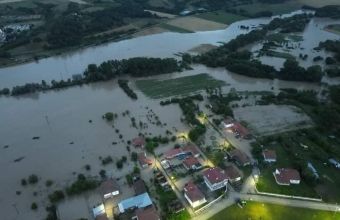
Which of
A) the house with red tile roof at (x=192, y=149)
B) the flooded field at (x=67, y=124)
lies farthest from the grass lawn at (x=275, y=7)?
the house with red tile roof at (x=192, y=149)

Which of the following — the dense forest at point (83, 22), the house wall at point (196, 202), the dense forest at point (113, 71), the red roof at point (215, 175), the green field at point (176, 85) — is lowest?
the house wall at point (196, 202)

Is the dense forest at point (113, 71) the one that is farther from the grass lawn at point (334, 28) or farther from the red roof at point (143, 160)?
the grass lawn at point (334, 28)

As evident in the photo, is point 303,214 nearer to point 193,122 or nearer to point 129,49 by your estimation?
point 193,122

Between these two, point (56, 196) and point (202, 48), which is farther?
point (202, 48)

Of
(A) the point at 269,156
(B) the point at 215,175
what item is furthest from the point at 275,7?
(B) the point at 215,175

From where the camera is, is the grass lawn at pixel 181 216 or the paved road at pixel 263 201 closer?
the grass lawn at pixel 181 216

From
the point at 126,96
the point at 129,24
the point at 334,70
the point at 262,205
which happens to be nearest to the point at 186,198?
the point at 262,205

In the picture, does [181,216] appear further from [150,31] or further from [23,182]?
[150,31]

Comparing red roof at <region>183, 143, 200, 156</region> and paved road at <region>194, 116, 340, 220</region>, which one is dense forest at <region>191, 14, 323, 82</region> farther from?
paved road at <region>194, 116, 340, 220</region>
